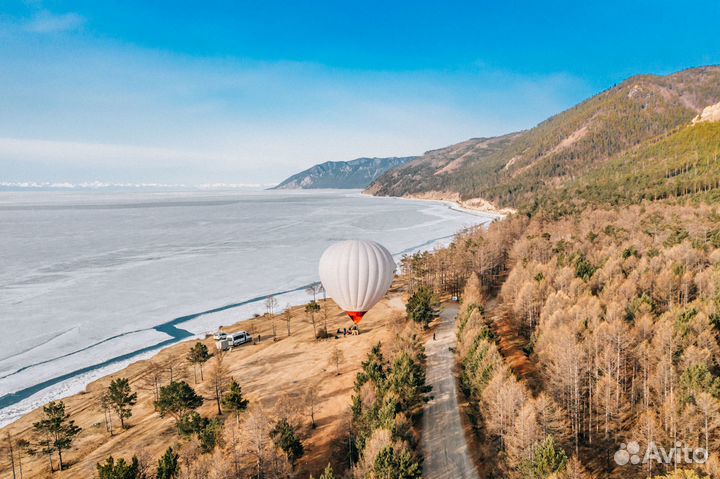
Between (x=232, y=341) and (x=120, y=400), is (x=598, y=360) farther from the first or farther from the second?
(x=120, y=400)

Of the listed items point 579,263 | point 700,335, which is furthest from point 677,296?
point 700,335

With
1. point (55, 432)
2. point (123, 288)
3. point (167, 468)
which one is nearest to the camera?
point (167, 468)

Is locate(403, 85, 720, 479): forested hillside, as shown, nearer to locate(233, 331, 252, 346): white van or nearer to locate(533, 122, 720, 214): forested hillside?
locate(233, 331, 252, 346): white van

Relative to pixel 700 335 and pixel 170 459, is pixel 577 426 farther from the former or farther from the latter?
pixel 170 459

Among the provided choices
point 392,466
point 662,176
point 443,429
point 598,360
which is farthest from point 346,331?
point 662,176

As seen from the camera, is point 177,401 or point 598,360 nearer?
point 177,401

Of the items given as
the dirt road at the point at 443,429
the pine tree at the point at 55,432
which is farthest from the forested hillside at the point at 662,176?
the pine tree at the point at 55,432

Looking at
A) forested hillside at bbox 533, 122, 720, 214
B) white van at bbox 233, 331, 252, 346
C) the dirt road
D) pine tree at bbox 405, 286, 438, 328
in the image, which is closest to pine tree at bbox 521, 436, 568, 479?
the dirt road
